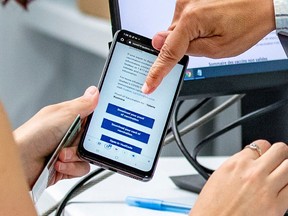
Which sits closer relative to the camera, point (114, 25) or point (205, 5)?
point (205, 5)

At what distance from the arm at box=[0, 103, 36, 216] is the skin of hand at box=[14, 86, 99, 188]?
0.95ft

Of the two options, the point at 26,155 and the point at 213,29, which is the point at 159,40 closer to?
the point at 213,29

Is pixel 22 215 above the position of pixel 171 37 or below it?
below

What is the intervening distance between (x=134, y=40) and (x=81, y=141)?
13 cm

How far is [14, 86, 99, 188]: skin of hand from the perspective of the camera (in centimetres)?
86

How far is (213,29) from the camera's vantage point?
0.76 meters

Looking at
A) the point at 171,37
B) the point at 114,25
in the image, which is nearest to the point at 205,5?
the point at 171,37

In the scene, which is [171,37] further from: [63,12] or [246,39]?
[63,12]

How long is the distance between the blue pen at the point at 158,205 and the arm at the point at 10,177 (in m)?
0.36

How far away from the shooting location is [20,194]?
565mm

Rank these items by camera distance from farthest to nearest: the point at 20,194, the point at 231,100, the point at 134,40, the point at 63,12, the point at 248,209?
1. the point at 63,12
2. the point at 231,100
3. the point at 134,40
4. the point at 248,209
5. the point at 20,194

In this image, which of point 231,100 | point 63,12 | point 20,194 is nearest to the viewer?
point 20,194

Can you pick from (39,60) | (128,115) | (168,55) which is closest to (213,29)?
(168,55)

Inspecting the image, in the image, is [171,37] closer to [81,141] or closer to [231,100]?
[81,141]
